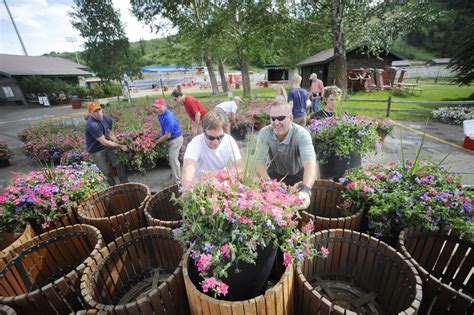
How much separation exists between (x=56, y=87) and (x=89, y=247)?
30.0m

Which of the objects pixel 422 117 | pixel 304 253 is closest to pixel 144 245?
pixel 304 253

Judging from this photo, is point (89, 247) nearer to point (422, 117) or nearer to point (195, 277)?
point (195, 277)

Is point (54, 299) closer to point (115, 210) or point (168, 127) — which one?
point (115, 210)

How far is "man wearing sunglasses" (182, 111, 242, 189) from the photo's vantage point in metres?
2.29

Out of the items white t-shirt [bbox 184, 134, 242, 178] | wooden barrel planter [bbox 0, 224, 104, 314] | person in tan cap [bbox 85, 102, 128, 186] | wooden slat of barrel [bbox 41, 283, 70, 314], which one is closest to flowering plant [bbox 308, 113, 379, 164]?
white t-shirt [bbox 184, 134, 242, 178]

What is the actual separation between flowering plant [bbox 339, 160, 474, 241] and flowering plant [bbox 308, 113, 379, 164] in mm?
892

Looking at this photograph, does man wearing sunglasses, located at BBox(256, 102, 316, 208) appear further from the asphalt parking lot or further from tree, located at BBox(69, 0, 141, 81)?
tree, located at BBox(69, 0, 141, 81)

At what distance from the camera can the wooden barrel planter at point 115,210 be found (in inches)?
103

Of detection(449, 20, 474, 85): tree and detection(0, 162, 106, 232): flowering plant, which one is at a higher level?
detection(449, 20, 474, 85): tree

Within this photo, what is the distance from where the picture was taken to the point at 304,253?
1.53 m

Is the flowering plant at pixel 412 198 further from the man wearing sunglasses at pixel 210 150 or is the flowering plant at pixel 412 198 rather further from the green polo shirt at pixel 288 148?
the man wearing sunglasses at pixel 210 150

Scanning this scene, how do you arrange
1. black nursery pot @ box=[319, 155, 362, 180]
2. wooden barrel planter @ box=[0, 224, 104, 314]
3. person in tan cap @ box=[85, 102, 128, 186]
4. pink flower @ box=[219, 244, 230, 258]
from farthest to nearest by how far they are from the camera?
1. person in tan cap @ box=[85, 102, 128, 186]
2. black nursery pot @ box=[319, 155, 362, 180]
3. wooden barrel planter @ box=[0, 224, 104, 314]
4. pink flower @ box=[219, 244, 230, 258]

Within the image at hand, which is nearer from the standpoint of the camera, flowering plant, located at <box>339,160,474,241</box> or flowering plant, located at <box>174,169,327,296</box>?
flowering plant, located at <box>174,169,327,296</box>

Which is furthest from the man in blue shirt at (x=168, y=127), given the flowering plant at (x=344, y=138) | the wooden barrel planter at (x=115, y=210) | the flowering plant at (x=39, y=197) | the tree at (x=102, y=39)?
the tree at (x=102, y=39)
